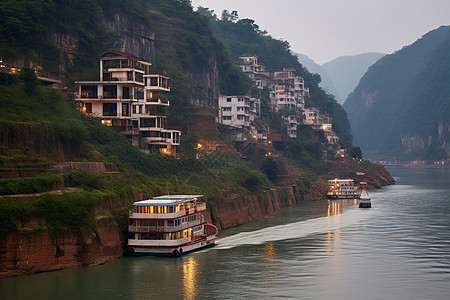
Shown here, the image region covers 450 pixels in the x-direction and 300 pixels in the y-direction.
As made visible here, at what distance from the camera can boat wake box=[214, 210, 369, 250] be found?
70.4m

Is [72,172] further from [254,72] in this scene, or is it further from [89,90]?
[254,72]

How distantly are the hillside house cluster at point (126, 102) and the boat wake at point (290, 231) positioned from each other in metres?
22.0

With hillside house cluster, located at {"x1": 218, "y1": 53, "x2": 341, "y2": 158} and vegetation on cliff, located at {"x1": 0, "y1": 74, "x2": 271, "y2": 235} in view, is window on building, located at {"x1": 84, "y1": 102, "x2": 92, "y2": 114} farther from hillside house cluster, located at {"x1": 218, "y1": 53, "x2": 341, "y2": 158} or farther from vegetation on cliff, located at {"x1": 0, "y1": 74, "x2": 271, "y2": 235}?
hillside house cluster, located at {"x1": 218, "y1": 53, "x2": 341, "y2": 158}

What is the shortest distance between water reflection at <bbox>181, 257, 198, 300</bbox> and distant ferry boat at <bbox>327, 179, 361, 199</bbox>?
80.7 m

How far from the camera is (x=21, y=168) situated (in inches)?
2190

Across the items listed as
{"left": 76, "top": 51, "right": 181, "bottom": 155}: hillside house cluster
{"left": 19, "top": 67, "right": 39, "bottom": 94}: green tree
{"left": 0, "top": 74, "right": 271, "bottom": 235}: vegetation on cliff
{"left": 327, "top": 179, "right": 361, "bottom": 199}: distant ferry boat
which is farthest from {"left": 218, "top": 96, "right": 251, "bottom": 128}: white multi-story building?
{"left": 19, "top": 67, "right": 39, "bottom": 94}: green tree

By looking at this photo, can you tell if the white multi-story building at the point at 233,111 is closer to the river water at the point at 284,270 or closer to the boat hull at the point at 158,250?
the river water at the point at 284,270

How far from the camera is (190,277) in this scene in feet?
170

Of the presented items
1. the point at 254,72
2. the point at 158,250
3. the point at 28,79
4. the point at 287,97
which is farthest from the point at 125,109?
the point at 287,97

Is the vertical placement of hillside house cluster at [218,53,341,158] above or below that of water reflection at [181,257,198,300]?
above

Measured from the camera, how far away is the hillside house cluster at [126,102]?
86.2 metres

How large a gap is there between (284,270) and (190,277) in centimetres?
840

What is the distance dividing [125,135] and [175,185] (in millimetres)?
14236

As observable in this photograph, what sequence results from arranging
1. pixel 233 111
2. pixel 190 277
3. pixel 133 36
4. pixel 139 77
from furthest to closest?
pixel 233 111
pixel 133 36
pixel 139 77
pixel 190 277
